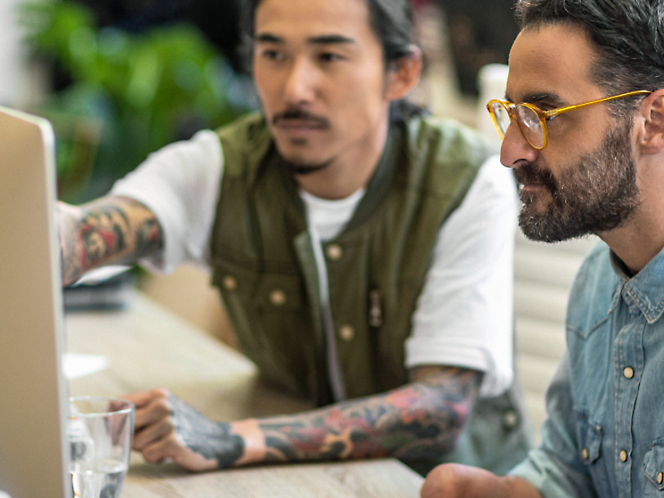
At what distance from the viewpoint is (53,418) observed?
68 cm

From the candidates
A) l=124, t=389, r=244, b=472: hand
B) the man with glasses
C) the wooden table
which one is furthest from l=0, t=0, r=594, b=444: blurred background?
l=124, t=389, r=244, b=472: hand

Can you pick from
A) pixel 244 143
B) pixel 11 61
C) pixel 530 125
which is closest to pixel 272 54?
pixel 244 143

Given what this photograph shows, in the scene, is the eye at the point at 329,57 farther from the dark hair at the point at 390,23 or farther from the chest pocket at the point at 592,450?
the chest pocket at the point at 592,450

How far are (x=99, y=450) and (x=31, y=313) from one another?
34 cm

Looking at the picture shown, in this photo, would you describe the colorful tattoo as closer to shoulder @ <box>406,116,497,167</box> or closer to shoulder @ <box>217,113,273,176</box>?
shoulder @ <box>406,116,497,167</box>

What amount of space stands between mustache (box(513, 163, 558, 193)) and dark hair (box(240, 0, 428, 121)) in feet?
2.24

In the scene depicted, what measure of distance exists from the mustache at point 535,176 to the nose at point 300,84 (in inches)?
22.2

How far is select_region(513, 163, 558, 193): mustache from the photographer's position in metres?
0.92

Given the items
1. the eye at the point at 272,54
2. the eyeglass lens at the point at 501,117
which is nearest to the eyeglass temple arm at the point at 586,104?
the eyeglass lens at the point at 501,117

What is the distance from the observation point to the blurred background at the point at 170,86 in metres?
2.63

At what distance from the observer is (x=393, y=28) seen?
1.57 metres

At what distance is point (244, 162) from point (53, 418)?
3.17 ft

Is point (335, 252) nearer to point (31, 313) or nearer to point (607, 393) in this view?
point (607, 393)

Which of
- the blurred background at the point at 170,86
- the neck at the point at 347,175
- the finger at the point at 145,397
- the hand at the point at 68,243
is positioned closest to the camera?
the finger at the point at 145,397
